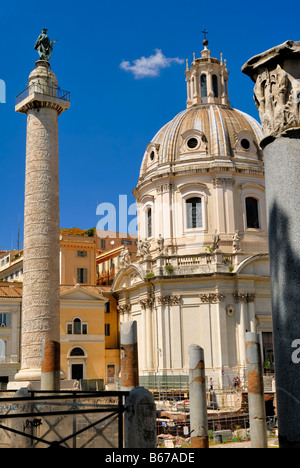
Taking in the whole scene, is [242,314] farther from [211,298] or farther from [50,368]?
[50,368]

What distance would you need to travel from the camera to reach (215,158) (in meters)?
42.7

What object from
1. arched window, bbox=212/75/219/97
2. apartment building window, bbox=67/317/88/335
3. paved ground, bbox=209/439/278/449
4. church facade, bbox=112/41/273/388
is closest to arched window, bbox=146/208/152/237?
church facade, bbox=112/41/273/388

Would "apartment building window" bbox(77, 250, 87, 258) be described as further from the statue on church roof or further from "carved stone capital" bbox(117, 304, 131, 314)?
the statue on church roof

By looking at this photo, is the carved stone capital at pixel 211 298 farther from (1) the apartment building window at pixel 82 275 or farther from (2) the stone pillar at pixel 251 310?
(1) the apartment building window at pixel 82 275

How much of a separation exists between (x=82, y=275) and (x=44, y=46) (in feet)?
81.6

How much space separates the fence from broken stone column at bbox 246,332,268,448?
9.99 m

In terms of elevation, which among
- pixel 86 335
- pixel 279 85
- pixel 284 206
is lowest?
pixel 284 206

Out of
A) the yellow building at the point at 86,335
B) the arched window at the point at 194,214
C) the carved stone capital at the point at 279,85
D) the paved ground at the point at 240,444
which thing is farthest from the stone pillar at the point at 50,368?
the arched window at the point at 194,214

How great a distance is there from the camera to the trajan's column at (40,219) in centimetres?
2433

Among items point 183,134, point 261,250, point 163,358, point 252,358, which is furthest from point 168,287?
point 252,358

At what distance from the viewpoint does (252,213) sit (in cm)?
4344

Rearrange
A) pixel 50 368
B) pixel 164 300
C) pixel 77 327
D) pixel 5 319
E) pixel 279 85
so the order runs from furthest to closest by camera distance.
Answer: pixel 77 327 < pixel 5 319 < pixel 164 300 < pixel 50 368 < pixel 279 85

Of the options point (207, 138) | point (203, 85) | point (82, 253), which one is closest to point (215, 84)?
point (203, 85)

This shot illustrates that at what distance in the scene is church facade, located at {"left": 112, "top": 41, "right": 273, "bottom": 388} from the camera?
39.0 metres
